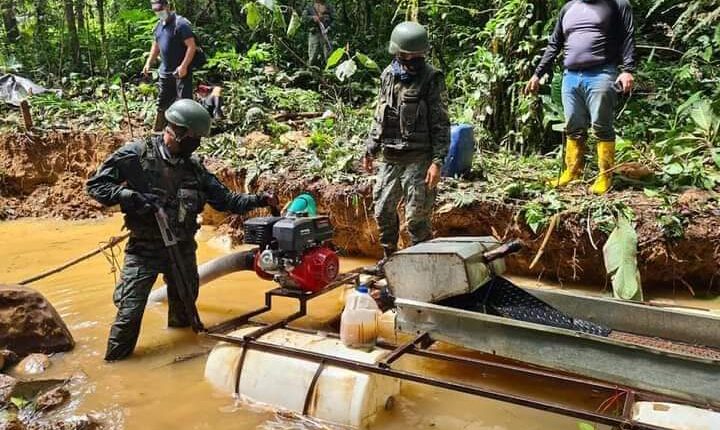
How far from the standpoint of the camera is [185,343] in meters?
4.51

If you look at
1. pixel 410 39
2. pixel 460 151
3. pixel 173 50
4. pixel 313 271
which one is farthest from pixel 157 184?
pixel 173 50

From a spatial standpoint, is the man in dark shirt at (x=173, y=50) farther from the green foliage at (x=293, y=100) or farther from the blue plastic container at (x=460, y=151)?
the blue plastic container at (x=460, y=151)

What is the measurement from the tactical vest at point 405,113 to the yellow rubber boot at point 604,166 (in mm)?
1771

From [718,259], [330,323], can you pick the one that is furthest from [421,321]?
[718,259]

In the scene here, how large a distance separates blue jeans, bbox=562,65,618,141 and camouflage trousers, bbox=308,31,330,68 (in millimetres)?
6852

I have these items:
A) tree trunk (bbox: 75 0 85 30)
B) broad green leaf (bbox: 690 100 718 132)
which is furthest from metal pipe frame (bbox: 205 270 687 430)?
tree trunk (bbox: 75 0 85 30)

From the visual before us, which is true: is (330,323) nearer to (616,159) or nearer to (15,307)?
(15,307)

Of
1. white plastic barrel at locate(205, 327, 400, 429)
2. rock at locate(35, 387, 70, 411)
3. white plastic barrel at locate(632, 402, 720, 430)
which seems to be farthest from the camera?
rock at locate(35, 387, 70, 411)

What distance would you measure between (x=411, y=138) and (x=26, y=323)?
122 inches

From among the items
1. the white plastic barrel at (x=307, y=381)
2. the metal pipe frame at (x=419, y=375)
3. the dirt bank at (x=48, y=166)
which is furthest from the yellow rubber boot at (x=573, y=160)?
the dirt bank at (x=48, y=166)

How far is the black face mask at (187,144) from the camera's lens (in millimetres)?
4211

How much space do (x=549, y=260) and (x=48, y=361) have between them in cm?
410

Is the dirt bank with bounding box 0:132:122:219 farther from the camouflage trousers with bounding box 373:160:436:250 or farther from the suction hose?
the camouflage trousers with bounding box 373:160:436:250

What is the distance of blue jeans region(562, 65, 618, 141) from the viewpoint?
519cm
